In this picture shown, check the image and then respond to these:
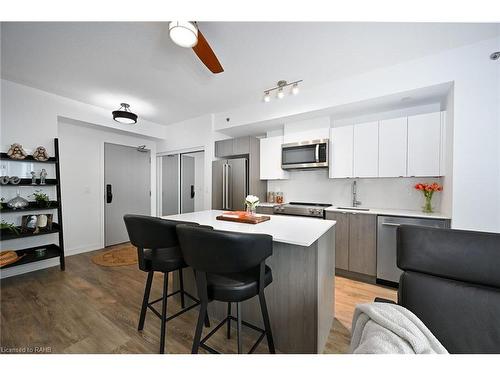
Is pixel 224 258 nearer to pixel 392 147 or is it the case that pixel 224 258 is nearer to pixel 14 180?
pixel 392 147

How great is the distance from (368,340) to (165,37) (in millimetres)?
2562

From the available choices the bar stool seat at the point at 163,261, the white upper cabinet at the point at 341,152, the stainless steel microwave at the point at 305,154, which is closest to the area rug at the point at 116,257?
the bar stool seat at the point at 163,261

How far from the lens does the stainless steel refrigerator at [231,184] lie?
11.9 feet

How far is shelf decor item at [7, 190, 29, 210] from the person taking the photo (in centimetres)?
259

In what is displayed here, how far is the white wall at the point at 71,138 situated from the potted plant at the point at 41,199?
55cm

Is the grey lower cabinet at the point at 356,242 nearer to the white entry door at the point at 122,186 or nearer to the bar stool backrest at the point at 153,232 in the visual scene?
the bar stool backrest at the point at 153,232

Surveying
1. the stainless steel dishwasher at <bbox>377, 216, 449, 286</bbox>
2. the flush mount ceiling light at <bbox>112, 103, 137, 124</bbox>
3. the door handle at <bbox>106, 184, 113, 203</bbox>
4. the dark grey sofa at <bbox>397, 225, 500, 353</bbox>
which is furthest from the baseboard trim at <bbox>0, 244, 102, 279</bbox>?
the stainless steel dishwasher at <bbox>377, 216, 449, 286</bbox>

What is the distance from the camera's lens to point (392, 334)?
2.00ft

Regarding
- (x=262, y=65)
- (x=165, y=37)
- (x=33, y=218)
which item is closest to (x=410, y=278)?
(x=262, y=65)

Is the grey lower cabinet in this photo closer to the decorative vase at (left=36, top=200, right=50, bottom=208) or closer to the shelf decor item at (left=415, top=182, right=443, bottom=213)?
the shelf decor item at (left=415, top=182, right=443, bottom=213)

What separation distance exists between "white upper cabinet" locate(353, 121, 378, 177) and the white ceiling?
75cm

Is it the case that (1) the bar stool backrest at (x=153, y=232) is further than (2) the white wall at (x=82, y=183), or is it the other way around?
(2) the white wall at (x=82, y=183)

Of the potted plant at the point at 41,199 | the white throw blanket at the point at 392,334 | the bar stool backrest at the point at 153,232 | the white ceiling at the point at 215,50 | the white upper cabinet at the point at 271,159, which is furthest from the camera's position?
the white upper cabinet at the point at 271,159

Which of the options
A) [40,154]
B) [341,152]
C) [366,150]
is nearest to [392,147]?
[366,150]
